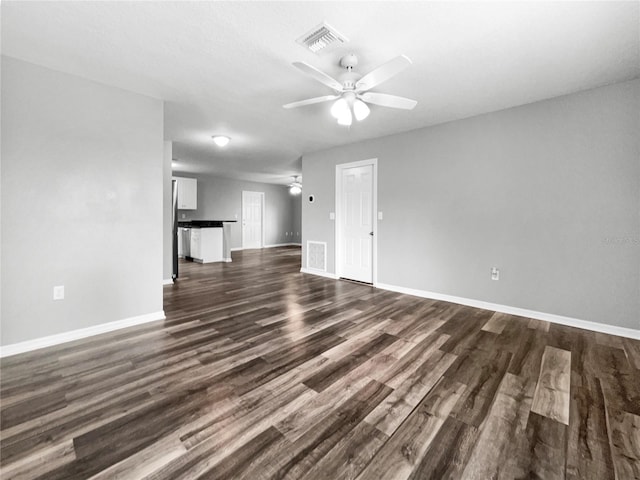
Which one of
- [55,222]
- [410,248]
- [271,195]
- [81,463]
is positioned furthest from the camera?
[271,195]

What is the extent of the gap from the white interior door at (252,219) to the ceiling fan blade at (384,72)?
8.49 m

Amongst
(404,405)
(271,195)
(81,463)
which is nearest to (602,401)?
(404,405)

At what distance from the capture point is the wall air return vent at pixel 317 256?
5.71m

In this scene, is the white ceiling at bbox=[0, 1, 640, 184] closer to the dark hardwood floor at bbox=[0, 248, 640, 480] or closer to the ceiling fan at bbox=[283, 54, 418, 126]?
the ceiling fan at bbox=[283, 54, 418, 126]

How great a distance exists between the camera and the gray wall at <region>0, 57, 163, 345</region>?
2.40 meters

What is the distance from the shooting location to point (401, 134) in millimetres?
4438

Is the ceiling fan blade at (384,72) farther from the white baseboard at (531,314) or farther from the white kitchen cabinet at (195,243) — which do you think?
the white kitchen cabinet at (195,243)

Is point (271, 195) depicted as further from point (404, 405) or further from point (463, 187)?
point (404, 405)

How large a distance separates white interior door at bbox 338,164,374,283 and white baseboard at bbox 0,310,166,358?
10.4ft

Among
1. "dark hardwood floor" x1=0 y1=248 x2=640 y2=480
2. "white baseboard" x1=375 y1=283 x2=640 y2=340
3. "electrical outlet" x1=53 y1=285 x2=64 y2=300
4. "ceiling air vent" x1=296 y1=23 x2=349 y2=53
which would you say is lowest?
"dark hardwood floor" x1=0 y1=248 x2=640 y2=480

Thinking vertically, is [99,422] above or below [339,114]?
below

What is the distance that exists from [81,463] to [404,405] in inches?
67.1

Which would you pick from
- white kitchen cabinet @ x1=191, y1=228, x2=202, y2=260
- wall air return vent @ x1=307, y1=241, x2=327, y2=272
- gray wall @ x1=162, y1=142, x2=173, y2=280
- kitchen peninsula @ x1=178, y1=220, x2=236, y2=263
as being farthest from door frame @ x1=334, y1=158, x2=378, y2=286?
white kitchen cabinet @ x1=191, y1=228, x2=202, y2=260

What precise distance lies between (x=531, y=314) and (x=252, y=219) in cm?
901
